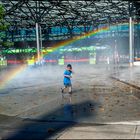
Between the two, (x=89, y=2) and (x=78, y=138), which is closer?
(x=78, y=138)

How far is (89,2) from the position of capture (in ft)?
159

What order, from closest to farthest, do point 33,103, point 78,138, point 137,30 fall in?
point 78,138
point 33,103
point 137,30

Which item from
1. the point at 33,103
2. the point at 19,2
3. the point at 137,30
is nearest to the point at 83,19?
the point at 137,30

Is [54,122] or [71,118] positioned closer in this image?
[54,122]

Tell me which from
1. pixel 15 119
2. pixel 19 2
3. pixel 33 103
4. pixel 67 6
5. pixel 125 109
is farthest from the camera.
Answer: pixel 67 6

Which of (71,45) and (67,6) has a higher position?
(67,6)

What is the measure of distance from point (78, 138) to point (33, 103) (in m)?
Result: 6.47

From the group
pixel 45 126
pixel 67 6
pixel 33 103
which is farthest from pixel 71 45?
pixel 45 126

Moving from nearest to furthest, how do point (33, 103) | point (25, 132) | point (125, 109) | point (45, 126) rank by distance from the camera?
point (25, 132) < point (45, 126) < point (125, 109) < point (33, 103)

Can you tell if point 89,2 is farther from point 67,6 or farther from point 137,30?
point 137,30

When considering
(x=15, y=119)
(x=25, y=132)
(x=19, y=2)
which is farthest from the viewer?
(x=19, y=2)

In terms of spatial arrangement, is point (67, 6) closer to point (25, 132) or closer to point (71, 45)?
point (71, 45)

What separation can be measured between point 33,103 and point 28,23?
59790 mm

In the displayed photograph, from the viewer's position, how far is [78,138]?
8109 millimetres
